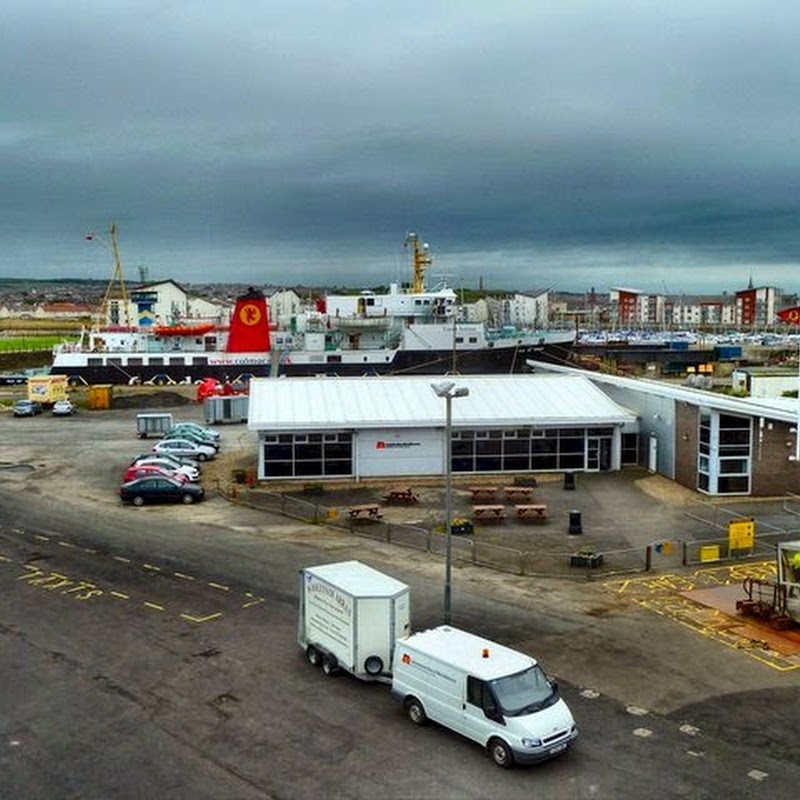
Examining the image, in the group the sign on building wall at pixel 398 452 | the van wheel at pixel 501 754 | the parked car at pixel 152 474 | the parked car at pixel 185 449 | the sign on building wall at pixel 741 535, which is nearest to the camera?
the van wheel at pixel 501 754

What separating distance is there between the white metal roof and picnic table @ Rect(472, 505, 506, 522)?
27.4 feet

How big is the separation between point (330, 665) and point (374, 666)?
105 centimetres

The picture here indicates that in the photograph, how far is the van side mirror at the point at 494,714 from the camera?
1498cm

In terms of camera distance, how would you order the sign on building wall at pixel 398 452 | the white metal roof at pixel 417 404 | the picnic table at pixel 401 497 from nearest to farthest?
the picnic table at pixel 401 497, the white metal roof at pixel 417 404, the sign on building wall at pixel 398 452

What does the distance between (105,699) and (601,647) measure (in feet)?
36.0

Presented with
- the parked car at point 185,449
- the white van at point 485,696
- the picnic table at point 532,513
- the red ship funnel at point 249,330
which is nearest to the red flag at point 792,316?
the picnic table at point 532,513

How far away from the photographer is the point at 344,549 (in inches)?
1155

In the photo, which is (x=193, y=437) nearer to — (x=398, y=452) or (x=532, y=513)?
(x=398, y=452)

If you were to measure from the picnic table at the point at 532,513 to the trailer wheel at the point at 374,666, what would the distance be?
15663 mm

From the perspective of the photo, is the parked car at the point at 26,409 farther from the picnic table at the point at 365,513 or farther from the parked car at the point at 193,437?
the picnic table at the point at 365,513

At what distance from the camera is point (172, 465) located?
4078cm

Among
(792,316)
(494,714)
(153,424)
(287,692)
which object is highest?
(792,316)

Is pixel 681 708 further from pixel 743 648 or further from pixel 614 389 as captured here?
pixel 614 389

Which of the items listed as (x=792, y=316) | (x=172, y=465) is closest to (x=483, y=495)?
(x=792, y=316)
